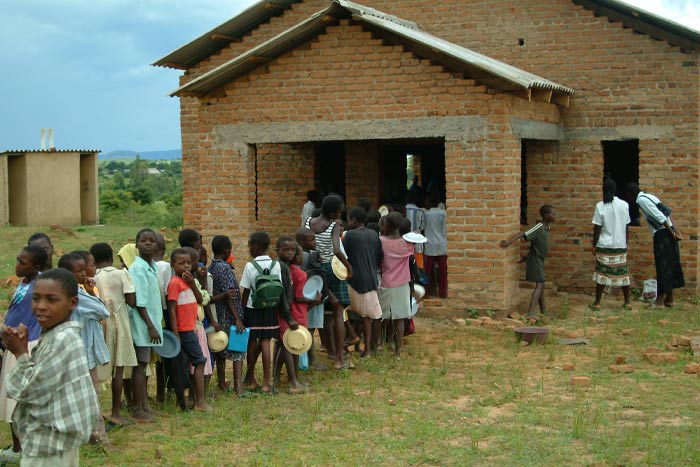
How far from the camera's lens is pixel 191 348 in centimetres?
661

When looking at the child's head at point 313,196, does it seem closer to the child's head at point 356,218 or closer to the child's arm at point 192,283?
the child's head at point 356,218

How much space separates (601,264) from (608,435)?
5854 mm

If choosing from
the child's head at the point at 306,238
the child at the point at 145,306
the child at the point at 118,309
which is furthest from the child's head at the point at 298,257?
the child at the point at 118,309

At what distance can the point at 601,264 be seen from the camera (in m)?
11.6

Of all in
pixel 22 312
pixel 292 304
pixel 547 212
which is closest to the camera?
pixel 22 312

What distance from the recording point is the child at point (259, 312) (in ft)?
23.5

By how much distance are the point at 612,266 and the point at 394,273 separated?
425 cm

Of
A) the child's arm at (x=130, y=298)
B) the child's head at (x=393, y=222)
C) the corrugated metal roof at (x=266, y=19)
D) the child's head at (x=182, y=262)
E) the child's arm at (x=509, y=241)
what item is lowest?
the child's arm at (x=130, y=298)

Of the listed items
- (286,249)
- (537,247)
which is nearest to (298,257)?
(286,249)

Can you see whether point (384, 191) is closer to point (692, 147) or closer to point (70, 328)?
point (692, 147)

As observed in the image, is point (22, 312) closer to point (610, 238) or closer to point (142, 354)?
point (142, 354)

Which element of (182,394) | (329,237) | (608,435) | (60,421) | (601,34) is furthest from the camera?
(601,34)

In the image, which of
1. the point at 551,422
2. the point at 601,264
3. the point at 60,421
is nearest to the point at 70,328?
the point at 60,421

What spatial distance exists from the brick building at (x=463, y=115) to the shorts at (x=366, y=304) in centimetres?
251
